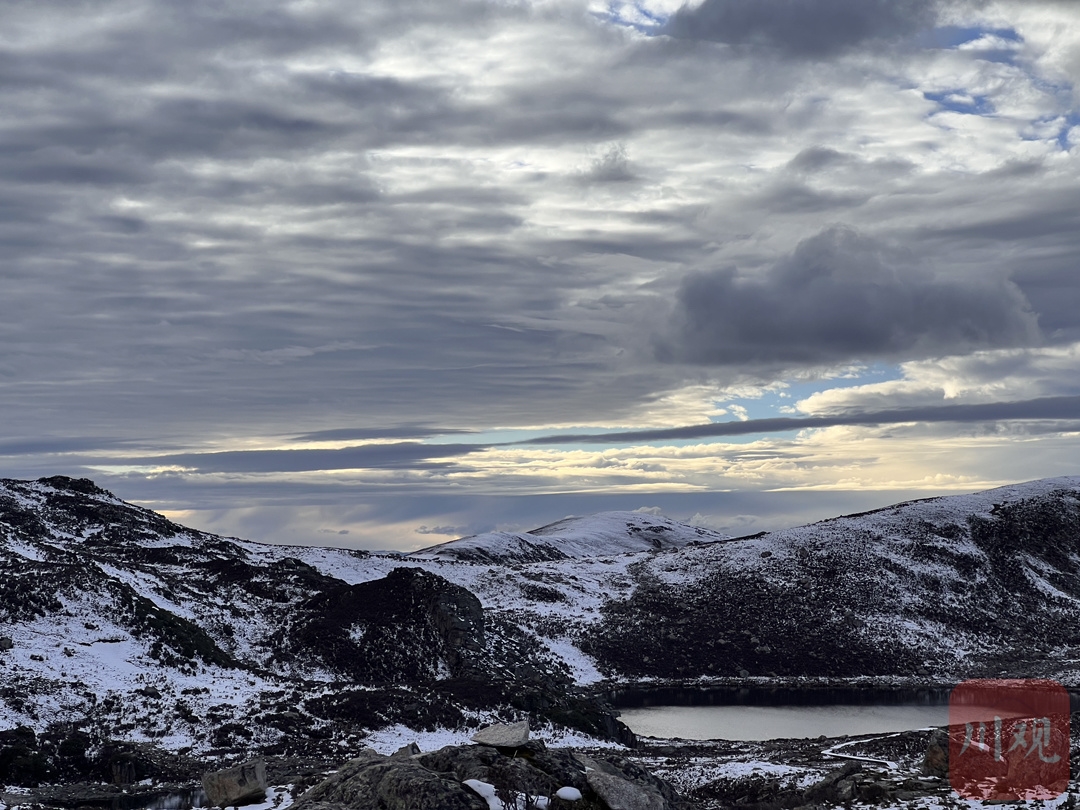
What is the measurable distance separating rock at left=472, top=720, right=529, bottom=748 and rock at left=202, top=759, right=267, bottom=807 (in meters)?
7.74

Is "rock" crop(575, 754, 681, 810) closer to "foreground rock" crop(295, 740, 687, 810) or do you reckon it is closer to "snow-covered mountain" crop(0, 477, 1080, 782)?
"foreground rock" crop(295, 740, 687, 810)

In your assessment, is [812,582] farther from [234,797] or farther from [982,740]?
[234,797]

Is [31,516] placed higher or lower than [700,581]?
higher

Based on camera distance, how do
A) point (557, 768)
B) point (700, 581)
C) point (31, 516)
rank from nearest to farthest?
point (557, 768) < point (31, 516) < point (700, 581)

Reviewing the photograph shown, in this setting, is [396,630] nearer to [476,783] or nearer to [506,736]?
[506,736]

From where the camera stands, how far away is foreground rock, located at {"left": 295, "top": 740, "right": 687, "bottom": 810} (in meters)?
22.2

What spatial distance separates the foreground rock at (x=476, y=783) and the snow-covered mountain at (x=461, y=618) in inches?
1036

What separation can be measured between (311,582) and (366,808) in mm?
74341

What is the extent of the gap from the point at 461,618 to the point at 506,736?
5766 centimetres

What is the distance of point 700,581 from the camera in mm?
118750

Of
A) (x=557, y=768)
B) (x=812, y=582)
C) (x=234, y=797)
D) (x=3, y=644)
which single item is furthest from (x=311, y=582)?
(x=557, y=768)

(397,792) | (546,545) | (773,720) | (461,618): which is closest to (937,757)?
(397,792)

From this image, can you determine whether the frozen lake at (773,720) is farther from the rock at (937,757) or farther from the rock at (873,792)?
the rock at (873,792)

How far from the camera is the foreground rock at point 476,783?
72.7 ft
